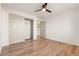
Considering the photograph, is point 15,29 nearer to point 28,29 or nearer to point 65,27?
point 28,29

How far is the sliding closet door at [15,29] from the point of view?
4.67m

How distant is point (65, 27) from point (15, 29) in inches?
135

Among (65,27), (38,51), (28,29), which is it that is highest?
(65,27)

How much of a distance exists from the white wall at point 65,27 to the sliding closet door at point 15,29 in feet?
9.00

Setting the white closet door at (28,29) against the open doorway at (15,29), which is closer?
the open doorway at (15,29)

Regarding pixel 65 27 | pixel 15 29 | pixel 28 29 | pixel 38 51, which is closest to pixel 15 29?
pixel 15 29

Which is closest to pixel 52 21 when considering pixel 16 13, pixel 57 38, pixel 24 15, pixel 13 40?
pixel 57 38

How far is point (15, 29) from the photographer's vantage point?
195 inches

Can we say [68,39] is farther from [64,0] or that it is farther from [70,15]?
[64,0]

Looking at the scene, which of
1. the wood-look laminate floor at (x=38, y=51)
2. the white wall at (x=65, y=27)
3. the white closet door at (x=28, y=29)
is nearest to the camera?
the wood-look laminate floor at (x=38, y=51)

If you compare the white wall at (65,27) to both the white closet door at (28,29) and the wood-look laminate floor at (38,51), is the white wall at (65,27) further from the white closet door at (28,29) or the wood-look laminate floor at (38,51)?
the white closet door at (28,29)

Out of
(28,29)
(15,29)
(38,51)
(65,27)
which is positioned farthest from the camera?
(28,29)

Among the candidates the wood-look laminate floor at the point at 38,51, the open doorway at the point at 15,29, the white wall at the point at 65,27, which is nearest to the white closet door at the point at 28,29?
the open doorway at the point at 15,29

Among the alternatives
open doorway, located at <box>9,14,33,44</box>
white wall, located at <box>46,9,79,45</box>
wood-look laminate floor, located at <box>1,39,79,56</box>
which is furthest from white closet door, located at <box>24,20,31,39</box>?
wood-look laminate floor, located at <box>1,39,79,56</box>
